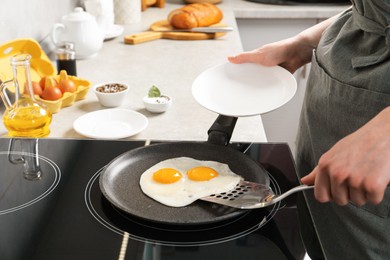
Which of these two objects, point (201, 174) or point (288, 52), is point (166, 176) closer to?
point (201, 174)

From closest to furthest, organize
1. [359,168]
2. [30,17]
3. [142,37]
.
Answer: [359,168], [30,17], [142,37]

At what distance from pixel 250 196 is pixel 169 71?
83 cm

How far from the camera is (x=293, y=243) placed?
70 centimetres

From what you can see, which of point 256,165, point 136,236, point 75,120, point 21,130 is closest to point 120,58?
point 75,120

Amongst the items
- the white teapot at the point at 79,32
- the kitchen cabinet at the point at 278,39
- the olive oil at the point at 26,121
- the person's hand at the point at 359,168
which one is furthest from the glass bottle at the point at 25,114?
the kitchen cabinet at the point at 278,39

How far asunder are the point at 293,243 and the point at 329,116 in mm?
364

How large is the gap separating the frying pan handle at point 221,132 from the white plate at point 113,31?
986 millimetres

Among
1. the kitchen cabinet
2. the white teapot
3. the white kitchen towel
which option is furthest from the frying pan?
the kitchen cabinet

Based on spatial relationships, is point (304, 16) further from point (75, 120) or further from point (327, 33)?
point (75, 120)

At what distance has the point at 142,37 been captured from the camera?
1.86 meters

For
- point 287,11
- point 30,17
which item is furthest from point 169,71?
point 287,11

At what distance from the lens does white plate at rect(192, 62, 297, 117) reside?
3.44 ft

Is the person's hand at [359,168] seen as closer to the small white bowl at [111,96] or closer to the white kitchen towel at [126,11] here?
the small white bowl at [111,96]

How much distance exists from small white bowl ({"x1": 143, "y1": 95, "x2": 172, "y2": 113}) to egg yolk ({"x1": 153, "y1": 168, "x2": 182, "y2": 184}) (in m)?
0.39
